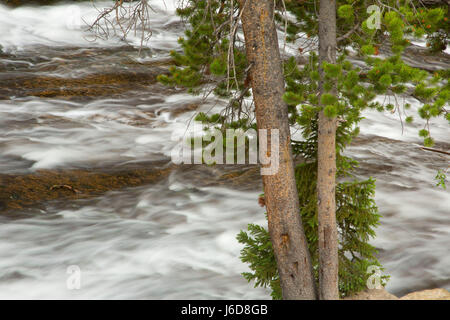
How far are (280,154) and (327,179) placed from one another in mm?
510

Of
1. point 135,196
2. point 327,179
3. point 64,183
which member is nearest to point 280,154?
point 327,179

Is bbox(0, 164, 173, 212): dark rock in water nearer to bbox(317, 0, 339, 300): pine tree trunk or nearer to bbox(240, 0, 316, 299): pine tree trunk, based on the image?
bbox(240, 0, 316, 299): pine tree trunk

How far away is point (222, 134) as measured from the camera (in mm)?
4637

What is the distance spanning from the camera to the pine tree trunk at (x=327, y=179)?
3904mm

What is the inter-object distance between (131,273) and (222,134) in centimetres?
364

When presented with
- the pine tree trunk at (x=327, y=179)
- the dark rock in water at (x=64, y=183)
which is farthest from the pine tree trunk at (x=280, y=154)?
the dark rock in water at (x=64, y=183)

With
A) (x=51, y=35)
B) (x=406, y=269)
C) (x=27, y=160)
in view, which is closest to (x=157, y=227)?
(x=27, y=160)

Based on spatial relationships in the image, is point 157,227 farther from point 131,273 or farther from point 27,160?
point 27,160

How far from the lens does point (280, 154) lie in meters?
4.04

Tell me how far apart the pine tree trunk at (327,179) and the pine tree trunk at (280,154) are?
20 centimetres

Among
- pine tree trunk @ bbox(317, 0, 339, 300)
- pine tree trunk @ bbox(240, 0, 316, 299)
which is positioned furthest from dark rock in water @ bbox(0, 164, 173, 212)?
pine tree trunk @ bbox(317, 0, 339, 300)

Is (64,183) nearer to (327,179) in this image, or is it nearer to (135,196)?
(135,196)

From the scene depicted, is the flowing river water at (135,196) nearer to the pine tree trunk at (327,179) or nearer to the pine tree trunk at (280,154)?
the pine tree trunk at (280,154)

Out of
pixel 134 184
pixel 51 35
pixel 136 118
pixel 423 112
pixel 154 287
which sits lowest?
pixel 154 287
